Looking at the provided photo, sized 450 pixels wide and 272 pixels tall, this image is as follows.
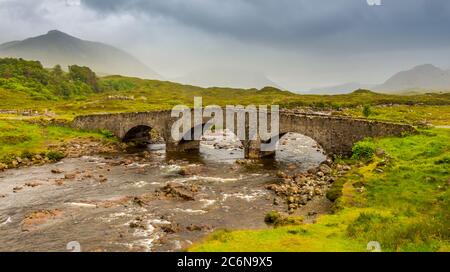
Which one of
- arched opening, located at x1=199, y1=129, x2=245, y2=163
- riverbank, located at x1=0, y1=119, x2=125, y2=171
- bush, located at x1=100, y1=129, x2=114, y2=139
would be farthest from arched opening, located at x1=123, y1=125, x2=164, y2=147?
arched opening, located at x1=199, y1=129, x2=245, y2=163

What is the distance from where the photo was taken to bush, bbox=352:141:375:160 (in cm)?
4480

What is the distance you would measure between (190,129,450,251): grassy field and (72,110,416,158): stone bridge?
6.55 metres

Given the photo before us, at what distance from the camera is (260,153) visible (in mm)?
61844

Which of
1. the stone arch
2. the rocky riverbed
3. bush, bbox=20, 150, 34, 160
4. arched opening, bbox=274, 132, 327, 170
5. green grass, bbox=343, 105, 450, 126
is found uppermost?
green grass, bbox=343, 105, 450, 126

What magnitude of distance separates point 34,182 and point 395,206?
38158mm

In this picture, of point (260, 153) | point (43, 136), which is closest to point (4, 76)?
point (43, 136)

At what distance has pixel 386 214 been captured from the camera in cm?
2828

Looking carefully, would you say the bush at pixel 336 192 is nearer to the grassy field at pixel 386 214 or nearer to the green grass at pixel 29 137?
the grassy field at pixel 386 214

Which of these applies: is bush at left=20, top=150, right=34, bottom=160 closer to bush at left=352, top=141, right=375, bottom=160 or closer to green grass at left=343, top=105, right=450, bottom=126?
bush at left=352, top=141, right=375, bottom=160

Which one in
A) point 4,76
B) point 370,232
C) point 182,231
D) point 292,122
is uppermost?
point 4,76

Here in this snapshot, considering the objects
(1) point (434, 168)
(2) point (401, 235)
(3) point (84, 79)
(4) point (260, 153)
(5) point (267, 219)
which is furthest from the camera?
(3) point (84, 79)

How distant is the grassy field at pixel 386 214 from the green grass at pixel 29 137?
44708 millimetres

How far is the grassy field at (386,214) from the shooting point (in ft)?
74.7
